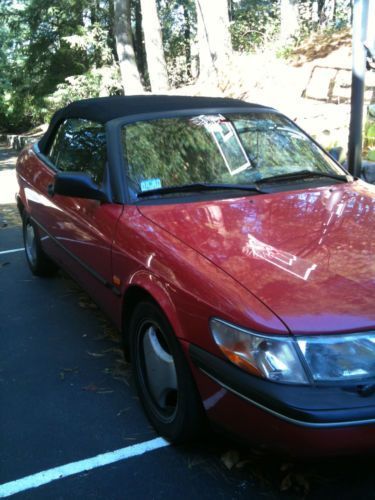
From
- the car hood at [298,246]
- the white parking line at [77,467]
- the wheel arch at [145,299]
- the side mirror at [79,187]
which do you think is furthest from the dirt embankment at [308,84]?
the white parking line at [77,467]

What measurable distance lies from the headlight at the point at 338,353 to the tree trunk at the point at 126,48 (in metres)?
16.9

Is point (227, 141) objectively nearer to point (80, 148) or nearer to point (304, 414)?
point (80, 148)

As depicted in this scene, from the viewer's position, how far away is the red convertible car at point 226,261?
1.98 m

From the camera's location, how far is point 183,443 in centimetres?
265

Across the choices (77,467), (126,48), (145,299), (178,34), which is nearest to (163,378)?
(145,299)

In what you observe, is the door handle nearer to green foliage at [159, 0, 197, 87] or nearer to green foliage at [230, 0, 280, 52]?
green foliage at [230, 0, 280, 52]

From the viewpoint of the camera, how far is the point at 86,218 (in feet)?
11.5

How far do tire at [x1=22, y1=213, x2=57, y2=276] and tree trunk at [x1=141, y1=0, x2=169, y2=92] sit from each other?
12126 mm

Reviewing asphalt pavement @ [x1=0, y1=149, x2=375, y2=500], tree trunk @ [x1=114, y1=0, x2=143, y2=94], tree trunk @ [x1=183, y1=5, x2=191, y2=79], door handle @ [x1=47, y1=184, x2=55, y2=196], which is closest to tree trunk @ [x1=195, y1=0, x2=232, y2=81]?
tree trunk @ [x1=114, y1=0, x2=143, y2=94]

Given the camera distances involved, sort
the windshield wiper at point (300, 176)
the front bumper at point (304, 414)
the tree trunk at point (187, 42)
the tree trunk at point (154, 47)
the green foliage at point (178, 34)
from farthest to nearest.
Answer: the tree trunk at point (187, 42) → the green foliage at point (178, 34) → the tree trunk at point (154, 47) → the windshield wiper at point (300, 176) → the front bumper at point (304, 414)


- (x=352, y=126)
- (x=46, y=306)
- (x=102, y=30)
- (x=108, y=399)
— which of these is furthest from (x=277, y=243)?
(x=102, y=30)

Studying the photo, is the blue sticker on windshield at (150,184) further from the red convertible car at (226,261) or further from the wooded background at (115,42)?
the wooded background at (115,42)

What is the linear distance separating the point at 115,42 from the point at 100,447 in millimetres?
22043

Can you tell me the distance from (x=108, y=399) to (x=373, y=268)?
1.75 metres
